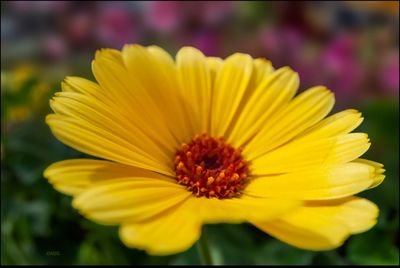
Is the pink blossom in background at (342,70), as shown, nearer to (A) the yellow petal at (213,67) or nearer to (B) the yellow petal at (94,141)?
(A) the yellow petal at (213,67)

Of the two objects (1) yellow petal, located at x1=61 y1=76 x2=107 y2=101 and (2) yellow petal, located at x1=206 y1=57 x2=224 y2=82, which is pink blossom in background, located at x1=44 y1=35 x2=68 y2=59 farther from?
(1) yellow petal, located at x1=61 y1=76 x2=107 y2=101

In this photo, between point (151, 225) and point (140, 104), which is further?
point (140, 104)

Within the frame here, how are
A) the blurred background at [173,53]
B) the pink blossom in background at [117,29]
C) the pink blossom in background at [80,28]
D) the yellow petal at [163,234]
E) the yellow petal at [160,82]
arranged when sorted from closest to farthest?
the yellow petal at [163,234] < the yellow petal at [160,82] < the blurred background at [173,53] < the pink blossom in background at [117,29] < the pink blossom in background at [80,28]

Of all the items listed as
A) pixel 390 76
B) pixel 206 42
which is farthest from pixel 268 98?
pixel 390 76

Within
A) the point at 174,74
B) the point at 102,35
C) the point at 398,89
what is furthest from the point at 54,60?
the point at 174,74

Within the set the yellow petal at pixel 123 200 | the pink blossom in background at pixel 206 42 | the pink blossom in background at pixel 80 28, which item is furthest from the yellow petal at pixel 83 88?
the pink blossom in background at pixel 80 28

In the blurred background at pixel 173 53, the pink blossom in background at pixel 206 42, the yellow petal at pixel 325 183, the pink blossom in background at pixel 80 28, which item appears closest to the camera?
the yellow petal at pixel 325 183

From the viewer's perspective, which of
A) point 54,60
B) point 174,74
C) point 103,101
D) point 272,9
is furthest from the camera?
point 54,60

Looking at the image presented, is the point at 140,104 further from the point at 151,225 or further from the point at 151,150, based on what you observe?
the point at 151,225

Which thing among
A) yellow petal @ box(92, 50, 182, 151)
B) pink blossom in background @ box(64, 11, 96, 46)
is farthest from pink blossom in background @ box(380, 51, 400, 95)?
yellow petal @ box(92, 50, 182, 151)
